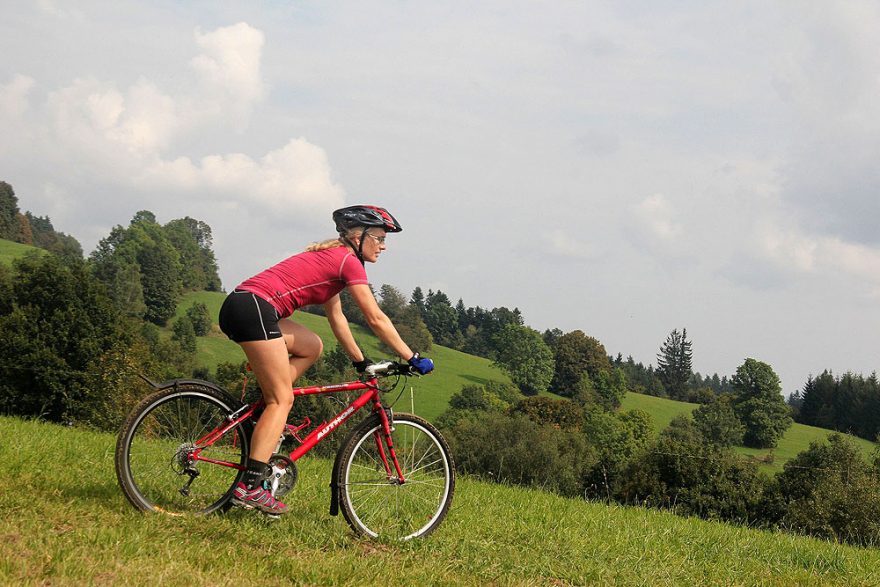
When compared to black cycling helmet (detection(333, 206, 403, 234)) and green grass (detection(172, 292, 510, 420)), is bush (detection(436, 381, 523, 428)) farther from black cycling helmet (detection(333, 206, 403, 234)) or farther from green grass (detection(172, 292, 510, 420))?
black cycling helmet (detection(333, 206, 403, 234))

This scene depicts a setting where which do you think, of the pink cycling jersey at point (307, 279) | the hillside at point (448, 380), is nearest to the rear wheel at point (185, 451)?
the pink cycling jersey at point (307, 279)

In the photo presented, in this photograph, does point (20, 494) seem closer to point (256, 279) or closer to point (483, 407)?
point (256, 279)

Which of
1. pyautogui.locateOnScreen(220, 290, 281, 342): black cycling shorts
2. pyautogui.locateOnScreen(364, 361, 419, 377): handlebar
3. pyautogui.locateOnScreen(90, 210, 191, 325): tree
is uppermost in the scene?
pyautogui.locateOnScreen(90, 210, 191, 325): tree

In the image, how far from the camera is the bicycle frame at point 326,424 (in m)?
5.98

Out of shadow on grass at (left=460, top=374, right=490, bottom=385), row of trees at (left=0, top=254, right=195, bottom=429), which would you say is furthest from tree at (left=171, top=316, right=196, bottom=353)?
row of trees at (left=0, top=254, right=195, bottom=429)

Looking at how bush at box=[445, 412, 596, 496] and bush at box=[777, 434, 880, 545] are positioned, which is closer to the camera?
bush at box=[777, 434, 880, 545]

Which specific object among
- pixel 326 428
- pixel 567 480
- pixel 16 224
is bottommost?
pixel 567 480

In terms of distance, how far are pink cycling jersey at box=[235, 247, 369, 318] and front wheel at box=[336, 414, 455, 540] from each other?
1111mm

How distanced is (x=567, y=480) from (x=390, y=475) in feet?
146

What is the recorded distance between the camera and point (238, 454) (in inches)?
239

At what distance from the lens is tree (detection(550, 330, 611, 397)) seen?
106 metres

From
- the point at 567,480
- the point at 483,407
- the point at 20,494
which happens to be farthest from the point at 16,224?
the point at 20,494

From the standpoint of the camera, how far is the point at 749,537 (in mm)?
8602

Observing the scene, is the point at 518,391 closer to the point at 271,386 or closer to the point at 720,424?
the point at 720,424
